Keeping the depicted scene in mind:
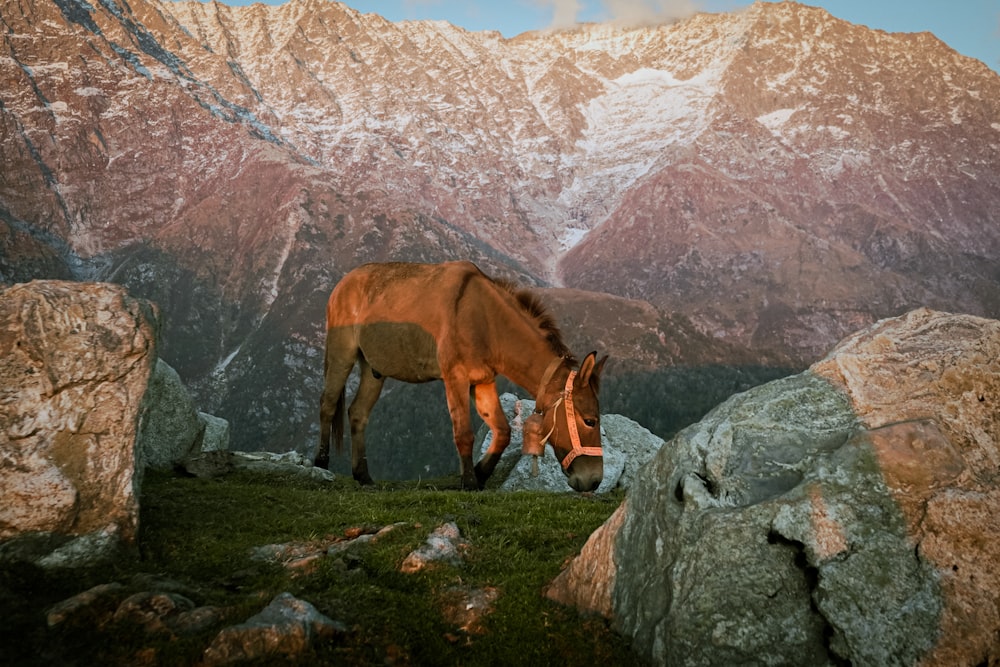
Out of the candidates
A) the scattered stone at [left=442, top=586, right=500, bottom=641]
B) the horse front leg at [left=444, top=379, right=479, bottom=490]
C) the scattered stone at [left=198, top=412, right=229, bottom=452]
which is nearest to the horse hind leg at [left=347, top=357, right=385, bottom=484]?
the horse front leg at [left=444, top=379, right=479, bottom=490]

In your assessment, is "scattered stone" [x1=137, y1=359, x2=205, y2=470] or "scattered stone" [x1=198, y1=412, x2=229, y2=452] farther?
"scattered stone" [x1=198, y1=412, x2=229, y2=452]

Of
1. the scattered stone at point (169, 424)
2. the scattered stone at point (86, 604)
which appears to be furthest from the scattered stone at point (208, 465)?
the scattered stone at point (86, 604)

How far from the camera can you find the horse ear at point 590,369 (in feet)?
36.0

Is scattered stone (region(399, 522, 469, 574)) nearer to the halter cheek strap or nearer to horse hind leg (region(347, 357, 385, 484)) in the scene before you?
the halter cheek strap

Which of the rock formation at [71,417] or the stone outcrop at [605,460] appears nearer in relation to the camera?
the rock formation at [71,417]

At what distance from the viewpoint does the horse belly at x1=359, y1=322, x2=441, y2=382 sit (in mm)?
15570

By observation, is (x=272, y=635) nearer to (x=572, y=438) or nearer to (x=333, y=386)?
(x=572, y=438)

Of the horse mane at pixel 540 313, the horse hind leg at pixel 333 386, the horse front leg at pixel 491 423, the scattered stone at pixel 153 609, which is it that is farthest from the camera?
the horse hind leg at pixel 333 386

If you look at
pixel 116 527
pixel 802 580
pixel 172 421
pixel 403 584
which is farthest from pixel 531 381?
pixel 172 421

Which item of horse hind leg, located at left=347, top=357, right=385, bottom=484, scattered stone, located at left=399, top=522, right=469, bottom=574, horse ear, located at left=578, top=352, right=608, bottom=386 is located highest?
horse ear, located at left=578, top=352, right=608, bottom=386

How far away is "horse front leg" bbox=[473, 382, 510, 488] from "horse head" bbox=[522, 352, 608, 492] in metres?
2.93

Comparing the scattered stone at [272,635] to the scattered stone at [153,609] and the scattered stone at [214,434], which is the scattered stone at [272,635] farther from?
the scattered stone at [214,434]

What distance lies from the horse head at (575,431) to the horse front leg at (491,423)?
2.93 meters

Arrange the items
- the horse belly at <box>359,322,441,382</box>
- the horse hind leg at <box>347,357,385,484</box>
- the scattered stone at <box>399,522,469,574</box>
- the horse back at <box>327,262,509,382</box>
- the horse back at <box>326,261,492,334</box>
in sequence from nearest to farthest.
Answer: the scattered stone at <box>399,522,469,574</box> < the horse back at <box>327,262,509,382</box> < the horse back at <box>326,261,492,334</box> < the horse belly at <box>359,322,441,382</box> < the horse hind leg at <box>347,357,385,484</box>
